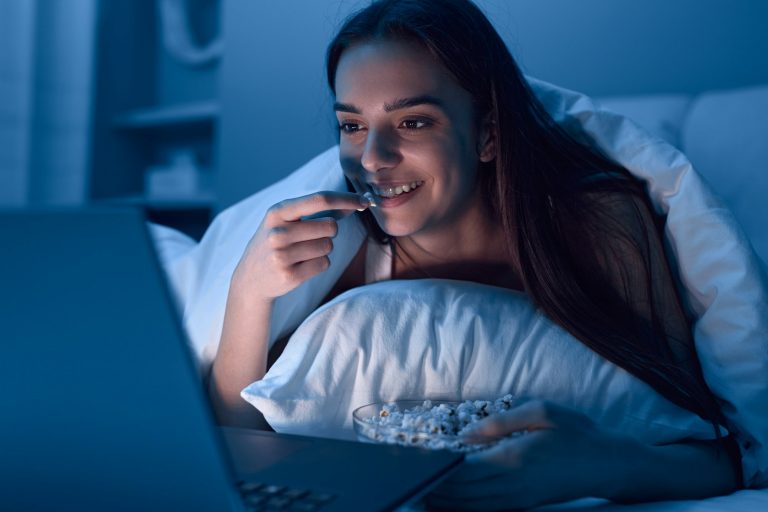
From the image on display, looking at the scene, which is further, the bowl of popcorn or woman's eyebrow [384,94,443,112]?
woman's eyebrow [384,94,443,112]

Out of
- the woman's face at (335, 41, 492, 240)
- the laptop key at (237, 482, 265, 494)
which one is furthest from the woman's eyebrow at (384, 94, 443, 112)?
the laptop key at (237, 482, 265, 494)

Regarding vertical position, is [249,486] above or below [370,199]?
below

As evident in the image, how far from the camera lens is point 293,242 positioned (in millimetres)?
1061

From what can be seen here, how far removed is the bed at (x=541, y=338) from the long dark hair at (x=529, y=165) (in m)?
0.05

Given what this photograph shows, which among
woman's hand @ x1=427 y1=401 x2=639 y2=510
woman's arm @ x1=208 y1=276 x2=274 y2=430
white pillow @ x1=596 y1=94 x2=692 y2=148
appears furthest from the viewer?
white pillow @ x1=596 y1=94 x2=692 y2=148

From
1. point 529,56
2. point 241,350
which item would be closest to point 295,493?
point 241,350

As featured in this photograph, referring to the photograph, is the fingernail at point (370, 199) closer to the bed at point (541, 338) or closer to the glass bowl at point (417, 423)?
the bed at point (541, 338)

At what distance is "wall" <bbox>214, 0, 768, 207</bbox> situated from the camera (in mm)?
1667

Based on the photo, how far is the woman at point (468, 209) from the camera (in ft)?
3.47

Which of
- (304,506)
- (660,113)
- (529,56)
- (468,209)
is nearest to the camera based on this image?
(304,506)

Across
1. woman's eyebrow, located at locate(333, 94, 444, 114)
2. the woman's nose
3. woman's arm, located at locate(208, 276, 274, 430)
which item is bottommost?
woman's arm, located at locate(208, 276, 274, 430)

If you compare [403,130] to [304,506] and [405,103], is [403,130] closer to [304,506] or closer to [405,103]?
[405,103]

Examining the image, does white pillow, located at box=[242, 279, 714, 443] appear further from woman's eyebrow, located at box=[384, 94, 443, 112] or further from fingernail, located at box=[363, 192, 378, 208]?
woman's eyebrow, located at box=[384, 94, 443, 112]

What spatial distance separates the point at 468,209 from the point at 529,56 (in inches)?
27.8
